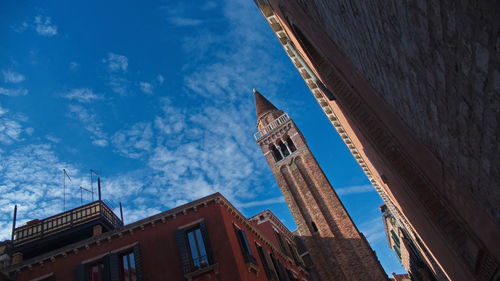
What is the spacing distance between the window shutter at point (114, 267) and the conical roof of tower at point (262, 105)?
980 inches

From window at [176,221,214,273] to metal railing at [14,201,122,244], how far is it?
4.88 meters

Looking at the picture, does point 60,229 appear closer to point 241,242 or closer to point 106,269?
point 106,269

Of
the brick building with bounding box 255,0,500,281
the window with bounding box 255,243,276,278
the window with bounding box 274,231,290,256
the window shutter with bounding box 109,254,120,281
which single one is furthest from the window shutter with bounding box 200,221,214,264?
the window with bounding box 274,231,290,256

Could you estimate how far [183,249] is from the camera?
11.8 metres

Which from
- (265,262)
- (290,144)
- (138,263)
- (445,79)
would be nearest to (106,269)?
(138,263)

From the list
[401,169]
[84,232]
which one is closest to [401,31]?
[401,169]

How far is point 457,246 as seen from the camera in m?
6.30

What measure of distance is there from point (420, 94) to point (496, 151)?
823 mm

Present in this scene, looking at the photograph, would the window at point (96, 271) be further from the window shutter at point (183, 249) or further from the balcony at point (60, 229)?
the window shutter at point (183, 249)

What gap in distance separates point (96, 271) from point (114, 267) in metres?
0.99

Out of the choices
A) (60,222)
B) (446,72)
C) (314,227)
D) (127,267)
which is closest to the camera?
(446,72)

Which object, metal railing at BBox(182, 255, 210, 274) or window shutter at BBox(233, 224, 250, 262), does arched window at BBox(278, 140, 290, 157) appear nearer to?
window shutter at BBox(233, 224, 250, 262)

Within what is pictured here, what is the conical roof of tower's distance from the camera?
115 feet

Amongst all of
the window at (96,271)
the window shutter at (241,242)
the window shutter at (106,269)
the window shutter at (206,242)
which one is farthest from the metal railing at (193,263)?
the window at (96,271)
